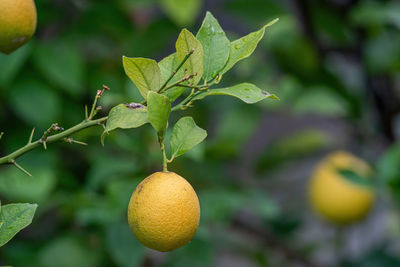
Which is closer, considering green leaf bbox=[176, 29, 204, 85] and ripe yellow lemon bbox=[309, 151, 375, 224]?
green leaf bbox=[176, 29, 204, 85]

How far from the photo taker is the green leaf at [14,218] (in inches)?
14.8

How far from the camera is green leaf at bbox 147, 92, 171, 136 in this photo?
0.36 metres

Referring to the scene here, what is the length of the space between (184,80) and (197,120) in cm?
96

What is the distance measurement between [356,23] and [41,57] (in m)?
0.64

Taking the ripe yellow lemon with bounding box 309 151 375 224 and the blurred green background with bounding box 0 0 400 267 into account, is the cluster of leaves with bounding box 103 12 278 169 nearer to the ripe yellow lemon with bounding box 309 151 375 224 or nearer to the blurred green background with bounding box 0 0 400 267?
the blurred green background with bounding box 0 0 400 267

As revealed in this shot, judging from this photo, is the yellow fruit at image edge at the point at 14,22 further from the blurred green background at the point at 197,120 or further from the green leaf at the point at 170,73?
the blurred green background at the point at 197,120

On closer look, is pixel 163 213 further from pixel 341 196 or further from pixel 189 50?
pixel 341 196

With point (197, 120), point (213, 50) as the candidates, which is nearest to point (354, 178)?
point (197, 120)

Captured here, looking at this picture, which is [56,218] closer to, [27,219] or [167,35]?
[167,35]

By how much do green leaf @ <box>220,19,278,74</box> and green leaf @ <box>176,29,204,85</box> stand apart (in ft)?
0.07

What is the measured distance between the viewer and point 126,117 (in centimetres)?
38

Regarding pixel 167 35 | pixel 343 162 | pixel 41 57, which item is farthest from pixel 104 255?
pixel 343 162

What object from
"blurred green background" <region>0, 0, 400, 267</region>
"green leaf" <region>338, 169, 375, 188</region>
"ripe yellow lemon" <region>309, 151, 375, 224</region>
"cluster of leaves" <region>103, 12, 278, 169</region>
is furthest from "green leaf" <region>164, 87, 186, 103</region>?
"ripe yellow lemon" <region>309, 151, 375, 224</region>

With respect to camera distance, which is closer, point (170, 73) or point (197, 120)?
point (170, 73)
